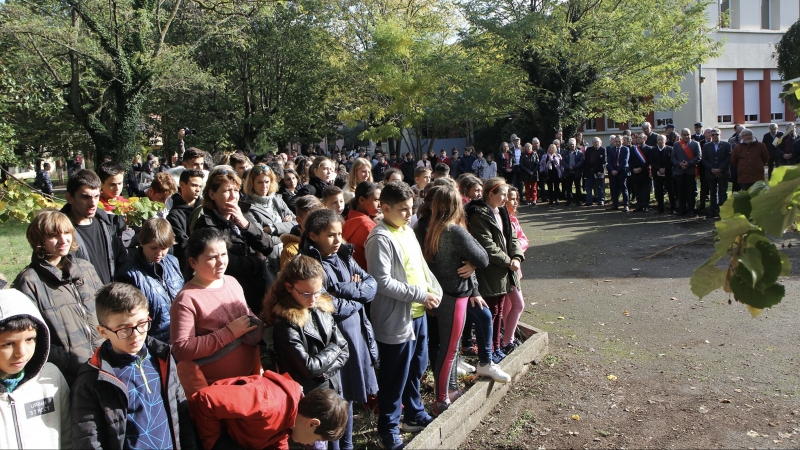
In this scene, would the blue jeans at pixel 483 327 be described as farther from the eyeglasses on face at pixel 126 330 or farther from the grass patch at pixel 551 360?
the eyeglasses on face at pixel 126 330

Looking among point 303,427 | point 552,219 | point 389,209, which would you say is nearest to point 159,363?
point 303,427

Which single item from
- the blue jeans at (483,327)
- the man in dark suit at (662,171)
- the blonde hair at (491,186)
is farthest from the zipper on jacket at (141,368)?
the man in dark suit at (662,171)

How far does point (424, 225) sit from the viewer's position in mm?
5469

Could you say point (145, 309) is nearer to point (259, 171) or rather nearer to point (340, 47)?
point (259, 171)

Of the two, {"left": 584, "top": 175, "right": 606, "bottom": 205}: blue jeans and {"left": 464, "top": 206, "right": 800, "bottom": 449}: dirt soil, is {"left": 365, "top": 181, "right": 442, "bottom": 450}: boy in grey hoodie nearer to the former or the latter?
{"left": 464, "top": 206, "right": 800, "bottom": 449}: dirt soil

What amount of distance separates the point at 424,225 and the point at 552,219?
431 inches

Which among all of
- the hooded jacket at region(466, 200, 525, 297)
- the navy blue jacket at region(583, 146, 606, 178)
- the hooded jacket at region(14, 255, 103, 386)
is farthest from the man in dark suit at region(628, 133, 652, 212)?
the hooded jacket at region(14, 255, 103, 386)

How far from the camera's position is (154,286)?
405 centimetres

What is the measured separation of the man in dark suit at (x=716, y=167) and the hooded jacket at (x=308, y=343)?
12222 millimetres

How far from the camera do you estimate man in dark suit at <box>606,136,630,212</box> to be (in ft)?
52.2

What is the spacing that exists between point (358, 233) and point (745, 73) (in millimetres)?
35717

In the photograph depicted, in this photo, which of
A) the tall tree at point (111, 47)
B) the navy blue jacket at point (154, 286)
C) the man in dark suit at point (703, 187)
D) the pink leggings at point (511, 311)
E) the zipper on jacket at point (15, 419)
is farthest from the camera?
the tall tree at point (111, 47)

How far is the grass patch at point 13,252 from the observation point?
1014cm

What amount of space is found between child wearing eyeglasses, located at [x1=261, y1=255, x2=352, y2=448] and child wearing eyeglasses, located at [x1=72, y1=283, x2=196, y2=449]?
0.71m
